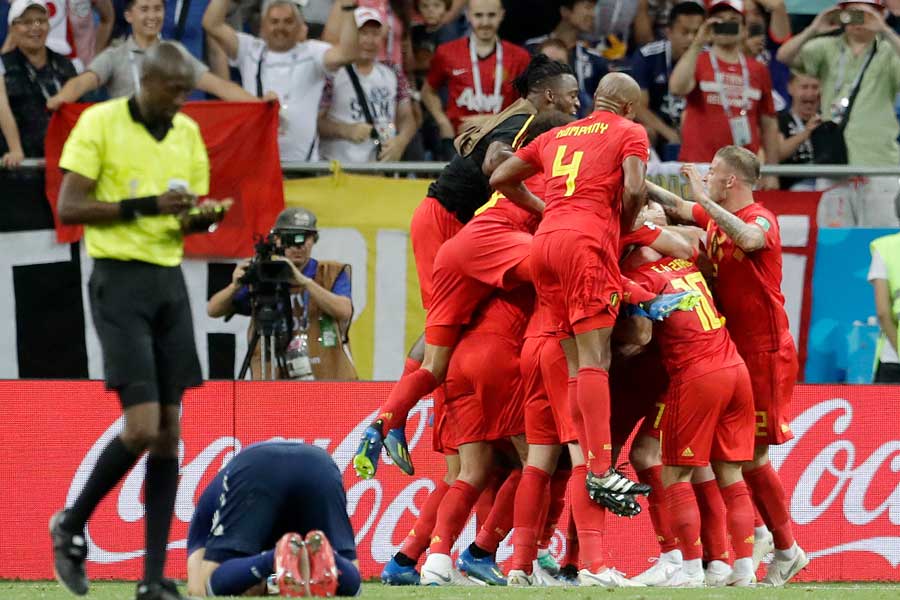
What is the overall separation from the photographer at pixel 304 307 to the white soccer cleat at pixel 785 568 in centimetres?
323

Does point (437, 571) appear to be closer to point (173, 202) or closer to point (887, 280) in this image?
point (173, 202)

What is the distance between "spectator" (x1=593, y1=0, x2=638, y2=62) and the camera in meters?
13.8

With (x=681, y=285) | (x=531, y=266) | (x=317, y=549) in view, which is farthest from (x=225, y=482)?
(x=681, y=285)

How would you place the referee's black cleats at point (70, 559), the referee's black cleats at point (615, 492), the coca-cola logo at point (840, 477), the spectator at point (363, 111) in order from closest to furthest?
the referee's black cleats at point (70, 559) → the referee's black cleats at point (615, 492) → the coca-cola logo at point (840, 477) → the spectator at point (363, 111)

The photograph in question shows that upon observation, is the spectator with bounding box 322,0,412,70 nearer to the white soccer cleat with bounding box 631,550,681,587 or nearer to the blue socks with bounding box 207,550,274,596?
the white soccer cleat with bounding box 631,550,681,587

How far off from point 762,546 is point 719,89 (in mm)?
4447

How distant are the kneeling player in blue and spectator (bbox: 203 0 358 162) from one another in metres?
4.97

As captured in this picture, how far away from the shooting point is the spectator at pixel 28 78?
1155 centimetres

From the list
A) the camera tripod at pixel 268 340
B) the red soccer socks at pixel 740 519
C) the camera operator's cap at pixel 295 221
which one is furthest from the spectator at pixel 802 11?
the red soccer socks at pixel 740 519

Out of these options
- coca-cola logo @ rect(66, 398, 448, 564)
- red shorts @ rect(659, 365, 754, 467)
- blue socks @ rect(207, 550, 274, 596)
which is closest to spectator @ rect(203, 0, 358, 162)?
coca-cola logo @ rect(66, 398, 448, 564)

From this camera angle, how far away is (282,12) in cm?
1219

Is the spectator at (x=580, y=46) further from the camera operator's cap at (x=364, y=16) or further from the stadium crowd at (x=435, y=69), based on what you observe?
the camera operator's cap at (x=364, y=16)

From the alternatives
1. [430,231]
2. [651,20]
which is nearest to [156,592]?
[430,231]

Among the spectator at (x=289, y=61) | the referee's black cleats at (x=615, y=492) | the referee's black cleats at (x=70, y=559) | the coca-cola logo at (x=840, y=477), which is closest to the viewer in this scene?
the referee's black cleats at (x=70, y=559)
